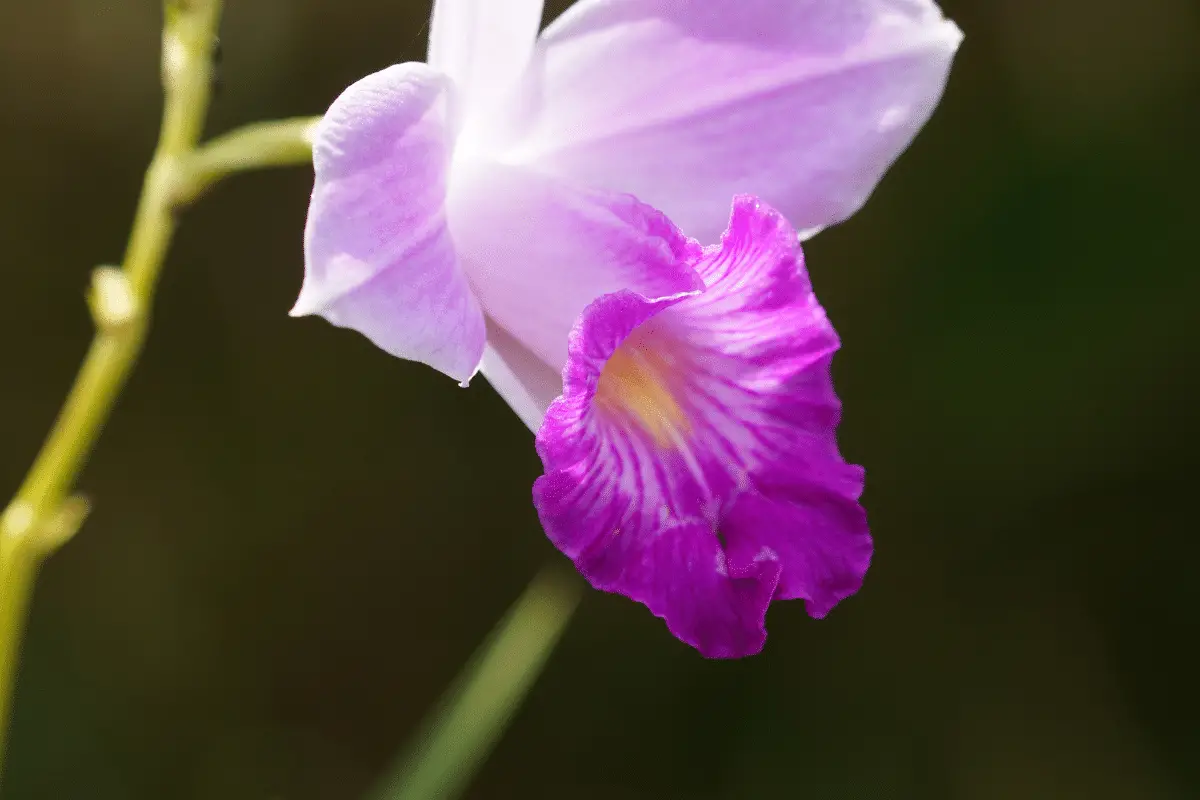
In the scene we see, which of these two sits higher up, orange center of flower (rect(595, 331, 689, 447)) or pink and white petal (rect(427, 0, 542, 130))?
pink and white petal (rect(427, 0, 542, 130))

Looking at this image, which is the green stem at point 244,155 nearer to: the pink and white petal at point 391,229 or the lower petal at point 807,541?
the pink and white petal at point 391,229

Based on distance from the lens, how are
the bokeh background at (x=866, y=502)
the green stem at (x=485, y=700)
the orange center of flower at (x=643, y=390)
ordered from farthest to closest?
1. the bokeh background at (x=866, y=502)
2. the green stem at (x=485, y=700)
3. the orange center of flower at (x=643, y=390)

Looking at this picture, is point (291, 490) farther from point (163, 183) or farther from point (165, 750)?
point (163, 183)

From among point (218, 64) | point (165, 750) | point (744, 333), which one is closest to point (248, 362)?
point (165, 750)

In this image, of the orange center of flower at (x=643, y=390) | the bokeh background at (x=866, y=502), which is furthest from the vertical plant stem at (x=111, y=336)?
the bokeh background at (x=866, y=502)

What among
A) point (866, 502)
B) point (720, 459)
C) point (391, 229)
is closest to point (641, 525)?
point (720, 459)

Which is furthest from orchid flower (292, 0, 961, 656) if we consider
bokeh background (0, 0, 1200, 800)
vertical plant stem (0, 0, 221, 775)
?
bokeh background (0, 0, 1200, 800)

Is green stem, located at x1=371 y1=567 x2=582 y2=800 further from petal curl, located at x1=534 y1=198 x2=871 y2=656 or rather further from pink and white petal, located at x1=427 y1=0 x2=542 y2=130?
pink and white petal, located at x1=427 y1=0 x2=542 y2=130

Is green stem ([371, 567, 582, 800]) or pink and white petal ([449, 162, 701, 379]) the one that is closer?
pink and white petal ([449, 162, 701, 379])
